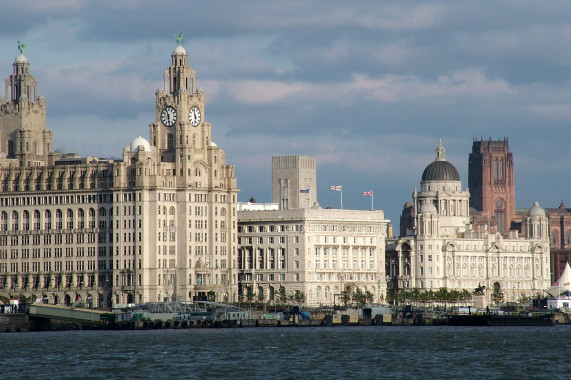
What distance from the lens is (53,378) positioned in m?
166

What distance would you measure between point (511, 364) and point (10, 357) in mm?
57137

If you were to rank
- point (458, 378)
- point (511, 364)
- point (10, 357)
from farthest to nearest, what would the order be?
1. point (10, 357)
2. point (511, 364)
3. point (458, 378)

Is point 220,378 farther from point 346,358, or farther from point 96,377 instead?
point 346,358

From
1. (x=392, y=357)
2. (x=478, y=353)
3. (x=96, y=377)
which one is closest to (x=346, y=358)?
(x=392, y=357)

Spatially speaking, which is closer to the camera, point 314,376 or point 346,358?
point 314,376

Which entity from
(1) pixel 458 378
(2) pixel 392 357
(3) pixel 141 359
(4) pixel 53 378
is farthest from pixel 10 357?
(1) pixel 458 378

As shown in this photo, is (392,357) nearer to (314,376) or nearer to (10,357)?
(314,376)

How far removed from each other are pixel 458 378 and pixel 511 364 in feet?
57.3

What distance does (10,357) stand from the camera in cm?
19412

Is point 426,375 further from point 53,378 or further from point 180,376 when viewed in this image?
point 53,378

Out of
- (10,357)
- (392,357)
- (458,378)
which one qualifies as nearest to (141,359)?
(10,357)

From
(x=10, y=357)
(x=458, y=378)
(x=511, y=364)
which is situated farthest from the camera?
(x=10, y=357)

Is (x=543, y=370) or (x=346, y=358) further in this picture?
(x=346, y=358)

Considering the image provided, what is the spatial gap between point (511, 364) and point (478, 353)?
1720cm
